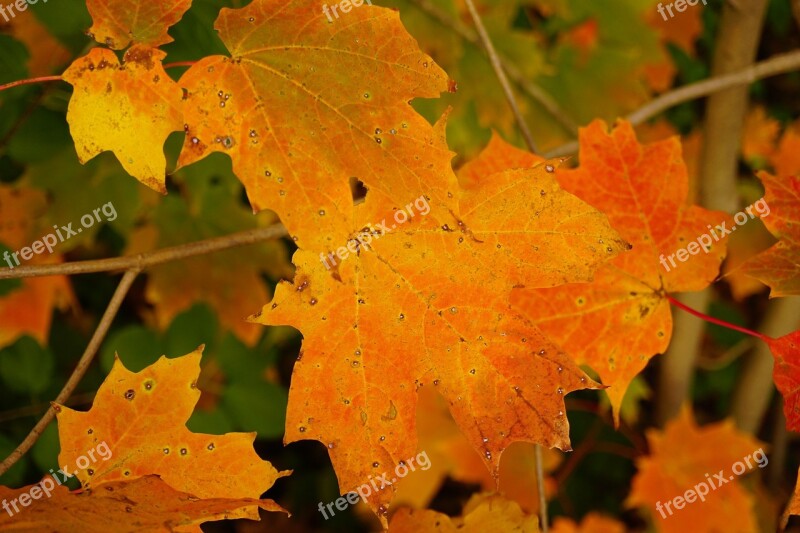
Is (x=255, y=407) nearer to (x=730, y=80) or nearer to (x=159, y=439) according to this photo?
(x=159, y=439)

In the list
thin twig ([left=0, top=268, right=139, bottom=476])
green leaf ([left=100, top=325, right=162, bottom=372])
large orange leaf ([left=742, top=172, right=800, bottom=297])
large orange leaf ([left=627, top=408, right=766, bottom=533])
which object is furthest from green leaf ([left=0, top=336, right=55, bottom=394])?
large orange leaf ([left=627, top=408, right=766, bottom=533])

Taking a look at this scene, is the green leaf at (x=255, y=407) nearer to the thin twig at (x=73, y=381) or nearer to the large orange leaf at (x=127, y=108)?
the thin twig at (x=73, y=381)

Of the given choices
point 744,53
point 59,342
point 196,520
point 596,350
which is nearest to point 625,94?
point 744,53

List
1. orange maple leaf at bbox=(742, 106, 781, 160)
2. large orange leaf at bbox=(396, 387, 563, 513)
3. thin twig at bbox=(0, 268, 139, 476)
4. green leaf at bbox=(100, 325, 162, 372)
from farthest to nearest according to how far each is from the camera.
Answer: orange maple leaf at bbox=(742, 106, 781, 160) < large orange leaf at bbox=(396, 387, 563, 513) < green leaf at bbox=(100, 325, 162, 372) < thin twig at bbox=(0, 268, 139, 476)

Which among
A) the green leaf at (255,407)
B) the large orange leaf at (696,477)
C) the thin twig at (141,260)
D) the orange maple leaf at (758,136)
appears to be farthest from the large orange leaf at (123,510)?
the orange maple leaf at (758,136)

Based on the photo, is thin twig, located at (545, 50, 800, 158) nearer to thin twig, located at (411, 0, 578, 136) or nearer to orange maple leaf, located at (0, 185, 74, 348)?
thin twig, located at (411, 0, 578, 136)

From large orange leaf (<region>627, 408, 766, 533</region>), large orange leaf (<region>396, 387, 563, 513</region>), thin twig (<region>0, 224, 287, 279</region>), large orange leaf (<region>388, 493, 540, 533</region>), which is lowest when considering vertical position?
large orange leaf (<region>627, 408, 766, 533</region>)
